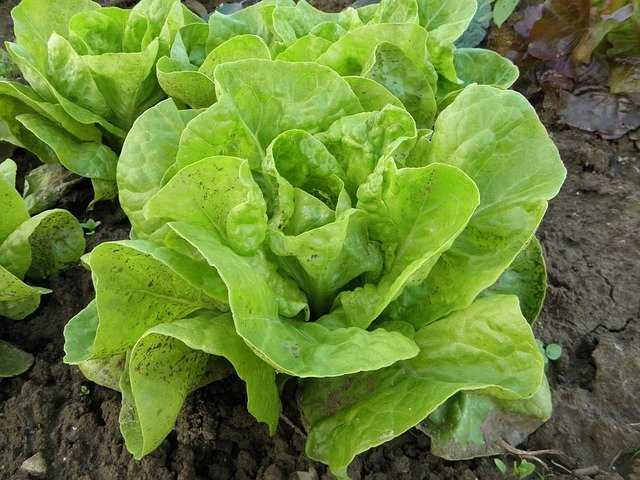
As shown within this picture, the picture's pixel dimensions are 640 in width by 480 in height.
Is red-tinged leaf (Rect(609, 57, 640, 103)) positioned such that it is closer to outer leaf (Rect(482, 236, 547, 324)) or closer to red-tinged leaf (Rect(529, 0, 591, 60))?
red-tinged leaf (Rect(529, 0, 591, 60))

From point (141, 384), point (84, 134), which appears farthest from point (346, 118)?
point (84, 134)

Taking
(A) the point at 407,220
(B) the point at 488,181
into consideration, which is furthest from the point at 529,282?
(A) the point at 407,220

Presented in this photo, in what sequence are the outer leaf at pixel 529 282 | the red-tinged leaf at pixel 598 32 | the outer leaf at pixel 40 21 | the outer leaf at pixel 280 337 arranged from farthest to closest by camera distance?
the red-tinged leaf at pixel 598 32 → the outer leaf at pixel 40 21 → the outer leaf at pixel 529 282 → the outer leaf at pixel 280 337

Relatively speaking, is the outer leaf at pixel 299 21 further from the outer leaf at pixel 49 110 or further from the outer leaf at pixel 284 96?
the outer leaf at pixel 49 110

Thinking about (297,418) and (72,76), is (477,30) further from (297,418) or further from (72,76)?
(297,418)

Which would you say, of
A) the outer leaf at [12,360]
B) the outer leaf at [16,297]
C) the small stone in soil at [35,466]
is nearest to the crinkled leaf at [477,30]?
the outer leaf at [16,297]
